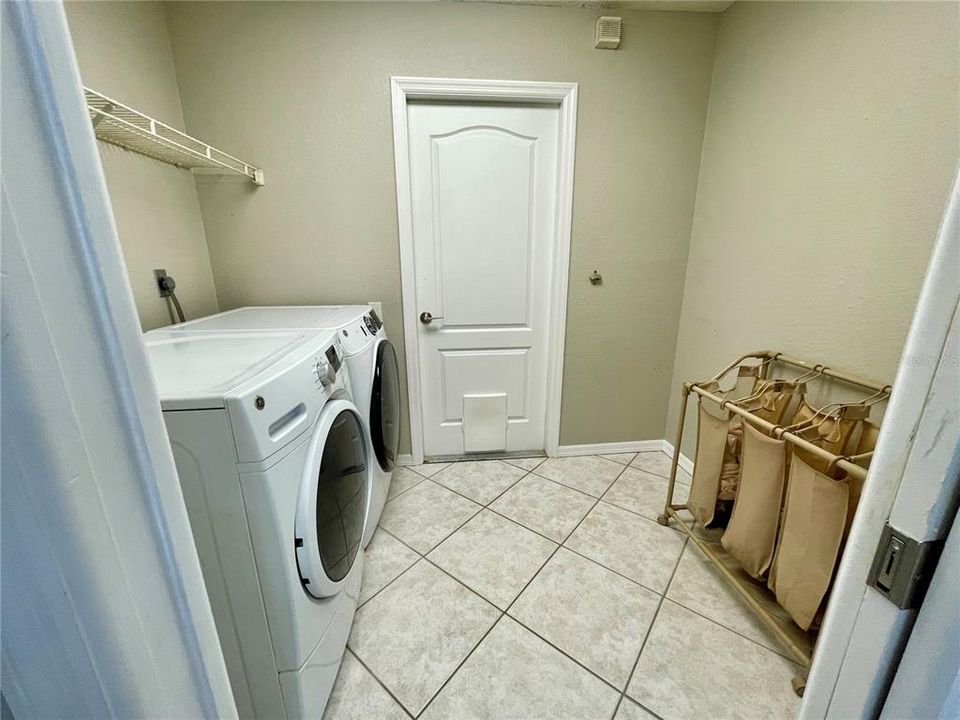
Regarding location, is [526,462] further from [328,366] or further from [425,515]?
[328,366]

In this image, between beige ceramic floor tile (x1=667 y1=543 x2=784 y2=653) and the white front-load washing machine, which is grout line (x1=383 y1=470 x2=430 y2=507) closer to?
the white front-load washing machine

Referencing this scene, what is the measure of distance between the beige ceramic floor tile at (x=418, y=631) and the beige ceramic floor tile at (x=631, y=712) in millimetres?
407

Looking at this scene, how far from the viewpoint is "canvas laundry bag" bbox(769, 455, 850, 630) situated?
3.05ft

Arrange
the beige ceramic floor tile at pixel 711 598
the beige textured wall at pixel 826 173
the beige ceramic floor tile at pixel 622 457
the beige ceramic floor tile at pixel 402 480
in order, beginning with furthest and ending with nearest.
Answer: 1. the beige ceramic floor tile at pixel 622 457
2. the beige ceramic floor tile at pixel 402 480
3. the beige ceramic floor tile at pixel 711 598
4. the beige textured wall at pixel 826 173

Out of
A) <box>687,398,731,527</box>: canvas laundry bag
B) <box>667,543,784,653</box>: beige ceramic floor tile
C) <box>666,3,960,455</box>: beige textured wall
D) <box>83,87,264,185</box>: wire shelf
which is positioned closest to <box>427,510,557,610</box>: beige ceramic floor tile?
<box>667,543,784,653</box>: beige ceramic floor tile

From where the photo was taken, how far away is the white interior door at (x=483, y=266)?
178cm

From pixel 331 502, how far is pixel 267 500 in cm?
24

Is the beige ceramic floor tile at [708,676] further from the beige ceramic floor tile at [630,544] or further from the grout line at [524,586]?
the beige ceramic floor tile at [630,544]

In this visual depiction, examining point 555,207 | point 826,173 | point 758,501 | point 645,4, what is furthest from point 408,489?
point 645,4

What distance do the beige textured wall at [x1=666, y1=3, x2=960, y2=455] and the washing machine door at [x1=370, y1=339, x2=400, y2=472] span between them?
1576 mm

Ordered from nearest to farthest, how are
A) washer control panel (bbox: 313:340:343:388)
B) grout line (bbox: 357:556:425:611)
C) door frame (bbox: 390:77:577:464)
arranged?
1. washer control panel (bbox: 313:340:343:388)
2. grout line (bbox: 357:556:425:611)
3. door frame (bbox: 390:77:577:464)

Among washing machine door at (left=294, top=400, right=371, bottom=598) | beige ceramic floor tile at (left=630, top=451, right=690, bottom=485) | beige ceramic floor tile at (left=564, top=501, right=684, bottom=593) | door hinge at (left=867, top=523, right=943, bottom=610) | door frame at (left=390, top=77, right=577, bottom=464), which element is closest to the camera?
door hinge at (left=867, top=523, right=943, bottom=610)

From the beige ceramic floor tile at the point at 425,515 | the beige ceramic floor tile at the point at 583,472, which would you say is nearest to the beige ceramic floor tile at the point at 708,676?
the beige ceramic floor tile at the point at 583,472

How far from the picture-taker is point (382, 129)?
5.56ft
